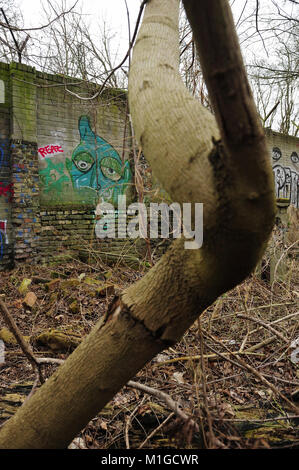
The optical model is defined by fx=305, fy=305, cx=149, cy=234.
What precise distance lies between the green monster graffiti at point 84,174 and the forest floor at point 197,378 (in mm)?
2904

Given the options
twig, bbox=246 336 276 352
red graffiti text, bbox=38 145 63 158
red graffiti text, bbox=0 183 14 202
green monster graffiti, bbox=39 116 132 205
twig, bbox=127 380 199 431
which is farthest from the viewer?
green monster graffiti, bbox=39 116 132 205

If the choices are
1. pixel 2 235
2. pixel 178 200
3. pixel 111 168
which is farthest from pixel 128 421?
pixel 111 168

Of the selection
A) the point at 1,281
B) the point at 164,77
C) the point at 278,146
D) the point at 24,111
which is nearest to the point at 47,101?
the point at 24,111

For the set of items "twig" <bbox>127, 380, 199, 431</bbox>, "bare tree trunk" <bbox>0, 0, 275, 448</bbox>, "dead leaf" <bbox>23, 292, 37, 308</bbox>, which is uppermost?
"bare tree trunk" <bbox>0, 0, 275, 448</bbox>

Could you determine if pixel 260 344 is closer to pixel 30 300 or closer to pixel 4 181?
pixel 30 300

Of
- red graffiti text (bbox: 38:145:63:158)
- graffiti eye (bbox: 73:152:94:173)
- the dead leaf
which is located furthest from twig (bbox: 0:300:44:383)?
graffiti eye (bbox: 73:152:94:173)

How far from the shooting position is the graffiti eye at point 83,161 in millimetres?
6457

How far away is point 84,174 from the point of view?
6566 millimetres

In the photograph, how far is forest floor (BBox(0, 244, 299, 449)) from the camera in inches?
65.4

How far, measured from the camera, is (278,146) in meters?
11.8

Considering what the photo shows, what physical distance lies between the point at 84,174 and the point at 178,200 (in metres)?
6.21

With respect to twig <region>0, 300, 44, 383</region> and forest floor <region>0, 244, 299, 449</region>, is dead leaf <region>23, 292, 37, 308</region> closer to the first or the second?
forest floor <region>0, 244, 299, 449</region>

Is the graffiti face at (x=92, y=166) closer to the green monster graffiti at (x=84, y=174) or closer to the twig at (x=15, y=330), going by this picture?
the green monster graffiti at (x=84, y=174)
